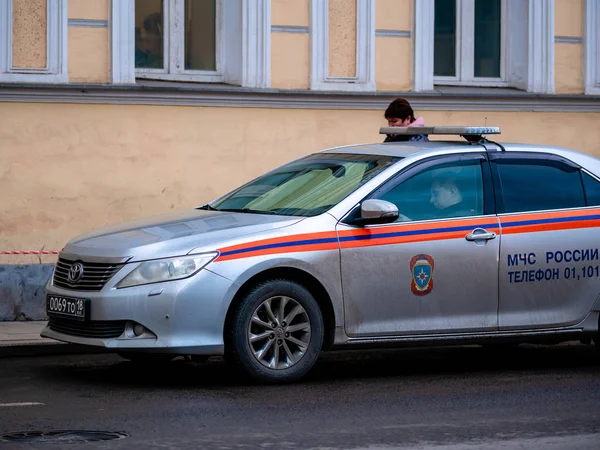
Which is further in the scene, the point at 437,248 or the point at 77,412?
the point at 437,248

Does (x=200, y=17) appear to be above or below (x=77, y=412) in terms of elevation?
above

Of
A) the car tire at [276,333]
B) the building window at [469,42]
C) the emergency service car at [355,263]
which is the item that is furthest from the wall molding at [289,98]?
the car tire at [276,333]

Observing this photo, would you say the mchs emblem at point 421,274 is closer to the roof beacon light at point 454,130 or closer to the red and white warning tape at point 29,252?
the roof beacon light at point 454,130

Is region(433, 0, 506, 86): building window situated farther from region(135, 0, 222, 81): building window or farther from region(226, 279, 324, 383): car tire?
region(226, 279, 324, 383): car tire

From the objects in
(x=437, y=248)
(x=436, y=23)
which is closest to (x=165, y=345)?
(x=437, y=248)

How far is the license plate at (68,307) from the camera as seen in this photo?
8.96m

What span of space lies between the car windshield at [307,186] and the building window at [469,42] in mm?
5815

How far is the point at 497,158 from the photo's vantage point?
395 inches

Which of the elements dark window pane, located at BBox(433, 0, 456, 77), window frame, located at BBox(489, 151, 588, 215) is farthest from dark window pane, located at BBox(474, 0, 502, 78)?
window frame, located at BBox(489, 151, 588, 215)

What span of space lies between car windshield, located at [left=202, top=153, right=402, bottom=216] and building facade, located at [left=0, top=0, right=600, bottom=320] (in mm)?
3457

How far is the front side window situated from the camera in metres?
9.56

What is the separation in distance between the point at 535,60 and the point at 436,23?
1.20 m

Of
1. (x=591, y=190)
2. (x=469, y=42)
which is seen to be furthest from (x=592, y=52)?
(x=591, y=190)

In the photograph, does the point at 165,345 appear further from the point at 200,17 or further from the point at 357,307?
the point at 200,17
